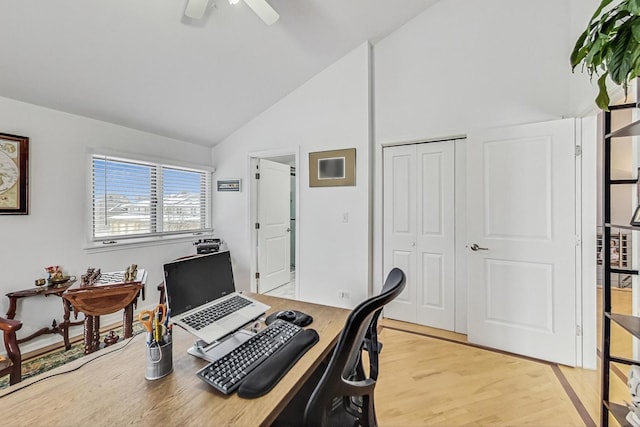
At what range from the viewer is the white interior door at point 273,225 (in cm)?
403

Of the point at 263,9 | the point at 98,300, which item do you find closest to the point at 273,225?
the point at 98,300

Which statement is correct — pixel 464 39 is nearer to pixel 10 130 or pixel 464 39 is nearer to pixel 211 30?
pixel 211 30

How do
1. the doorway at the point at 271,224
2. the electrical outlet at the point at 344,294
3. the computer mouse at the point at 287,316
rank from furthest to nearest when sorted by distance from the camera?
the doorway at the point at 271,224, the electrical outlet at the point at 344,294, the computer mouse at the point at 287,316

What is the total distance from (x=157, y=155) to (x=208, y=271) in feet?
9.51

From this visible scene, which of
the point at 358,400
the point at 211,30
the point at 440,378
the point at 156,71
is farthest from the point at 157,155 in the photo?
the point at 440,378

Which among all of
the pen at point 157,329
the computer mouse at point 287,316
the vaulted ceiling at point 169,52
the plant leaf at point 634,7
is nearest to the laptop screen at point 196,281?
the pen at point 157,329

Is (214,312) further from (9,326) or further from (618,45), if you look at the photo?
(618,45)

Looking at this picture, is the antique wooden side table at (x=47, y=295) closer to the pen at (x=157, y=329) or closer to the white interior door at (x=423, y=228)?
the pen at (x=157, y=329)

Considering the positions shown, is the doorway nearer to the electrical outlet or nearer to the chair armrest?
the electrical outlet

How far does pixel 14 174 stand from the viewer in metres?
2.42

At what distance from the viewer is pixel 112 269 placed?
3.07 metres

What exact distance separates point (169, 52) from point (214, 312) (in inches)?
93.5

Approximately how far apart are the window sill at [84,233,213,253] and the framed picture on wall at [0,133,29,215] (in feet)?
2.05

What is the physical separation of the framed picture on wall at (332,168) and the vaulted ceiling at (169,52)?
98 cm
